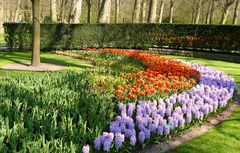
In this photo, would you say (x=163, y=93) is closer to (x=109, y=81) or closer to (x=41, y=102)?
(x=109, y=81)

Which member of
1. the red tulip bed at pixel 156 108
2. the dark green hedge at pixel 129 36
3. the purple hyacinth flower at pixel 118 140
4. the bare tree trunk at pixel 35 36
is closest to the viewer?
the purple hyacinth flower at pixel 118 140

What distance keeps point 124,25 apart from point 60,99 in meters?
17.9

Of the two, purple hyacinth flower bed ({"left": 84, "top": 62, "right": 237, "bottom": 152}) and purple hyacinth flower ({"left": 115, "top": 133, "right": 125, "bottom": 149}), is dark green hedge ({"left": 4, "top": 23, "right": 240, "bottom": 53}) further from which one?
purple hyacinth flower ({"left": 115, "top": 133, "right": 125, "bottom": 149})

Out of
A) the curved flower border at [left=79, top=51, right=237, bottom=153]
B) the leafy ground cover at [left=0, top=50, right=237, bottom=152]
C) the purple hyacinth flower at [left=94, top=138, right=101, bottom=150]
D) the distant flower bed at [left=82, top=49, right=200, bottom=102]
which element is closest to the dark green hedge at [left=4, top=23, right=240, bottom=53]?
the distant flower bed at [left=82, top=49, right=200, bottom=102]

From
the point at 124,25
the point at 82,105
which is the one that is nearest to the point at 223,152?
the point at 82,105

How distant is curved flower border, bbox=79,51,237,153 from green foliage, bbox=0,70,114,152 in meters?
0.22

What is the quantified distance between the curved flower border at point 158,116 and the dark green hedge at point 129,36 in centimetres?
1402

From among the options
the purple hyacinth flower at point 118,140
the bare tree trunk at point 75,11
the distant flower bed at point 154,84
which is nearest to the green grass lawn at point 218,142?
the purple hyacinth flower at point 118,140

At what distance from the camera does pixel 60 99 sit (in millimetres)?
5871

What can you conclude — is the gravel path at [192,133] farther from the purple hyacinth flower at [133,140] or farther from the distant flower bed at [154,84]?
the distant flower bed at [154,84]

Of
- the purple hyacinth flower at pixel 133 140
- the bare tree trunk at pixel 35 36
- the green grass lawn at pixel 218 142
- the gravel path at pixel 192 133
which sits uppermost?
the bare tree trunk at pixel 35 36

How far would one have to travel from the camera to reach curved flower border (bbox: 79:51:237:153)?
188 inches

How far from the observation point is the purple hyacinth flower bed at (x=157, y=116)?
15.4 feet

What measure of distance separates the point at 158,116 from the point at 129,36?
1832 centimetres
